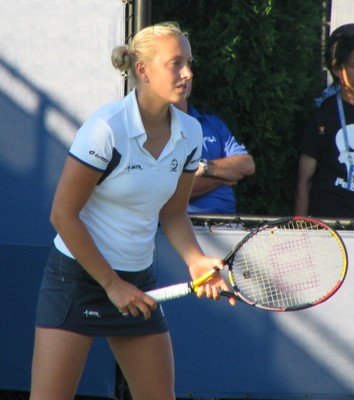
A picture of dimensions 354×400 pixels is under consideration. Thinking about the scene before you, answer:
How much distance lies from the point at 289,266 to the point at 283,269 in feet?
0.57

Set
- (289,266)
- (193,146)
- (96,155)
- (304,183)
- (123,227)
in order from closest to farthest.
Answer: (96,155) < (123,227) < (193,146) < (289,266) < (304,183)

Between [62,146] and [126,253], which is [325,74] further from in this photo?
[126,253]

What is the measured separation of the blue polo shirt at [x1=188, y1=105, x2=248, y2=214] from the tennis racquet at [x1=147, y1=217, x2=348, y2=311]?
54cm

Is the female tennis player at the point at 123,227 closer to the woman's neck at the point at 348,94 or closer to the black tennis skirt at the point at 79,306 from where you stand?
the black tennis skirt at the point at 79,306

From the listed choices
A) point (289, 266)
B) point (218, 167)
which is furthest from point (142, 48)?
point (218, 167)

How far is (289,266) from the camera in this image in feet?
14.9

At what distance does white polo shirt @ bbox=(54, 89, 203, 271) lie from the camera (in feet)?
12.1

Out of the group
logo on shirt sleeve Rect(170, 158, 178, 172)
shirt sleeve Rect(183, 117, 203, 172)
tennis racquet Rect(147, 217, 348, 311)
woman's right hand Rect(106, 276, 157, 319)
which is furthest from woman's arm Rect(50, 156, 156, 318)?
shirt sleeve Rect(183, 117, 203, 172)

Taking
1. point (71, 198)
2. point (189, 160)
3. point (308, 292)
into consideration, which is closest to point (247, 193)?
point (308, 292)

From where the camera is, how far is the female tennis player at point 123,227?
12.1 feet

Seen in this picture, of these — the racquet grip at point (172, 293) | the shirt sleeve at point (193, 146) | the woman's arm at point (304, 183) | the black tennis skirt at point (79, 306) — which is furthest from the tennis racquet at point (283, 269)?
the woman's arm at point (304, 183)

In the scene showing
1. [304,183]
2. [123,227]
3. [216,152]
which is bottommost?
[304,183]

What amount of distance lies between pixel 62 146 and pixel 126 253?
5.41 feet

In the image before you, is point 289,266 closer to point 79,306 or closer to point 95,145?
point 79,306
